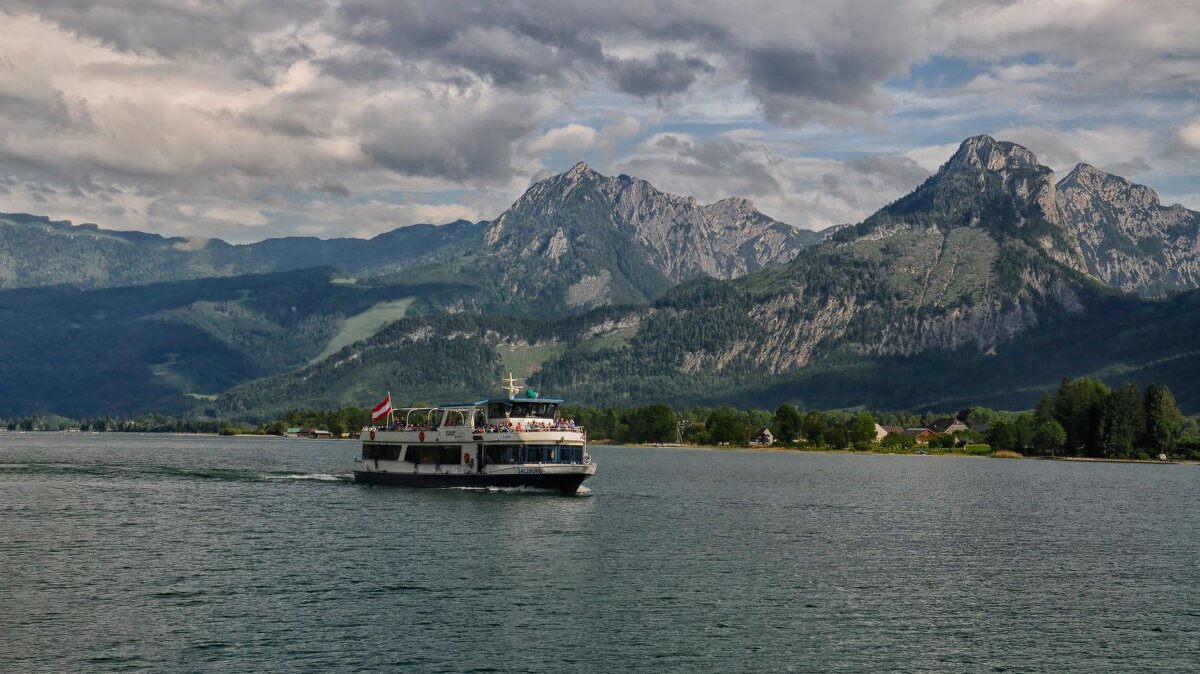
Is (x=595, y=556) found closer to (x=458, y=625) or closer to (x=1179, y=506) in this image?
(x=458, y=625)

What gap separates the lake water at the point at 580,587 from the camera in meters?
68.4

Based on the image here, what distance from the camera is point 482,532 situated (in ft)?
392

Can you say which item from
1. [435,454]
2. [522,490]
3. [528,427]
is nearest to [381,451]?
[435,454]

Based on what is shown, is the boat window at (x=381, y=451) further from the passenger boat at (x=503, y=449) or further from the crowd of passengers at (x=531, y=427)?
the crowd of passengers at (x=531, y=427)

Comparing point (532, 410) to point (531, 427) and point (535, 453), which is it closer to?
point (531, 427)

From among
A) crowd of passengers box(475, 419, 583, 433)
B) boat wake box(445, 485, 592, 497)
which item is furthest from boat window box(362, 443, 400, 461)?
crowd of passengers box(475, 419, 583, 433)

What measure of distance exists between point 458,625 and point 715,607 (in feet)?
60.4

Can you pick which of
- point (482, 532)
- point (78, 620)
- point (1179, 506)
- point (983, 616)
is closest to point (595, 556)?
point (482, 532)

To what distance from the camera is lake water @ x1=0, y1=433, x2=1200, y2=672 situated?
68.4m

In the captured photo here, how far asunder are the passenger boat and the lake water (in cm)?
575

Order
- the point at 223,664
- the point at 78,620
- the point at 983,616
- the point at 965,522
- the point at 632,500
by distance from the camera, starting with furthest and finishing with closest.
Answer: the point at 632,500
the point at 965,522
the point at 983,616
the point at 78,620
the point at 223,664

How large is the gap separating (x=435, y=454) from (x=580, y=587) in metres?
83.8

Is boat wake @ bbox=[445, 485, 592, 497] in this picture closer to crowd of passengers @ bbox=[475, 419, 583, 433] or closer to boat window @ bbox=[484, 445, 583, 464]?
boat window @ bbox=[484, 445, 583, 464]

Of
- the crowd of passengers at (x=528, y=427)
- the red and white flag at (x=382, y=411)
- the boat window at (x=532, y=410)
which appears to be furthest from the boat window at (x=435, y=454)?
the boat window at (x=532, y=410)
